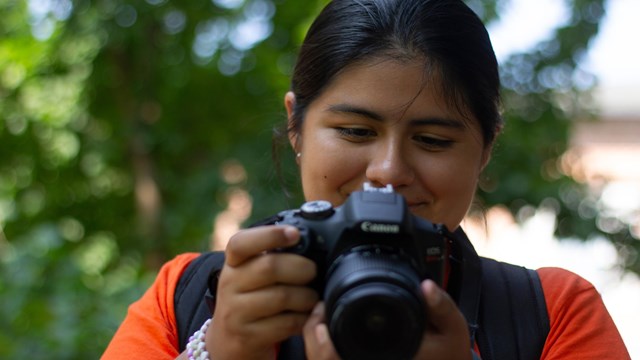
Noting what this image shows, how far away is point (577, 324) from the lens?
3.98ft

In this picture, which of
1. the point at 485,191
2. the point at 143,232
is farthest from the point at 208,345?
the point at 143,232

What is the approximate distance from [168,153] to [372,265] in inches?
93.0

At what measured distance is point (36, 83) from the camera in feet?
10.4

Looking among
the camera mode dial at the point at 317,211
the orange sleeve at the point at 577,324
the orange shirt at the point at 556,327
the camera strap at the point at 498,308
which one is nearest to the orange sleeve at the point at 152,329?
the orange shirt at the point at 556,327

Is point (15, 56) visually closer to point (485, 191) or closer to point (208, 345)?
point (485, 191)

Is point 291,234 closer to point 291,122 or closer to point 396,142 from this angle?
point 396,142

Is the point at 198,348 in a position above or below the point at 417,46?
below

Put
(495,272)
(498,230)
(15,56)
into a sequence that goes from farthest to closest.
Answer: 1. (15,56)
2. (498,230)
3. (495,272)

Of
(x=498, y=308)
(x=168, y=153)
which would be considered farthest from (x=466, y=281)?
(x=168, y=153)

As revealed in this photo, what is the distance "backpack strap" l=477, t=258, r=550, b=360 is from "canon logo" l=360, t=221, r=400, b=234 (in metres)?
0.33

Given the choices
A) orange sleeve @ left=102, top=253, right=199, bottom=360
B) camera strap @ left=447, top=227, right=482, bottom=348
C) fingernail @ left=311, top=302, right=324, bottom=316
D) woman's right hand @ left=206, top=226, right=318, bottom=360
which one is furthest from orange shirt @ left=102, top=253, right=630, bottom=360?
fingernail @ left=311, top=302, right=324, bottom=316

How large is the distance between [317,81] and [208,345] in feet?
1.55

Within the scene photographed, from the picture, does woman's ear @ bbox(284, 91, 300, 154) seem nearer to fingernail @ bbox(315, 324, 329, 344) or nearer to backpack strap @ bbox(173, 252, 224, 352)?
backpack strap @ bbox(173, 252, 224, 352)

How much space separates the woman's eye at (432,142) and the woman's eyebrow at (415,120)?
3cm
